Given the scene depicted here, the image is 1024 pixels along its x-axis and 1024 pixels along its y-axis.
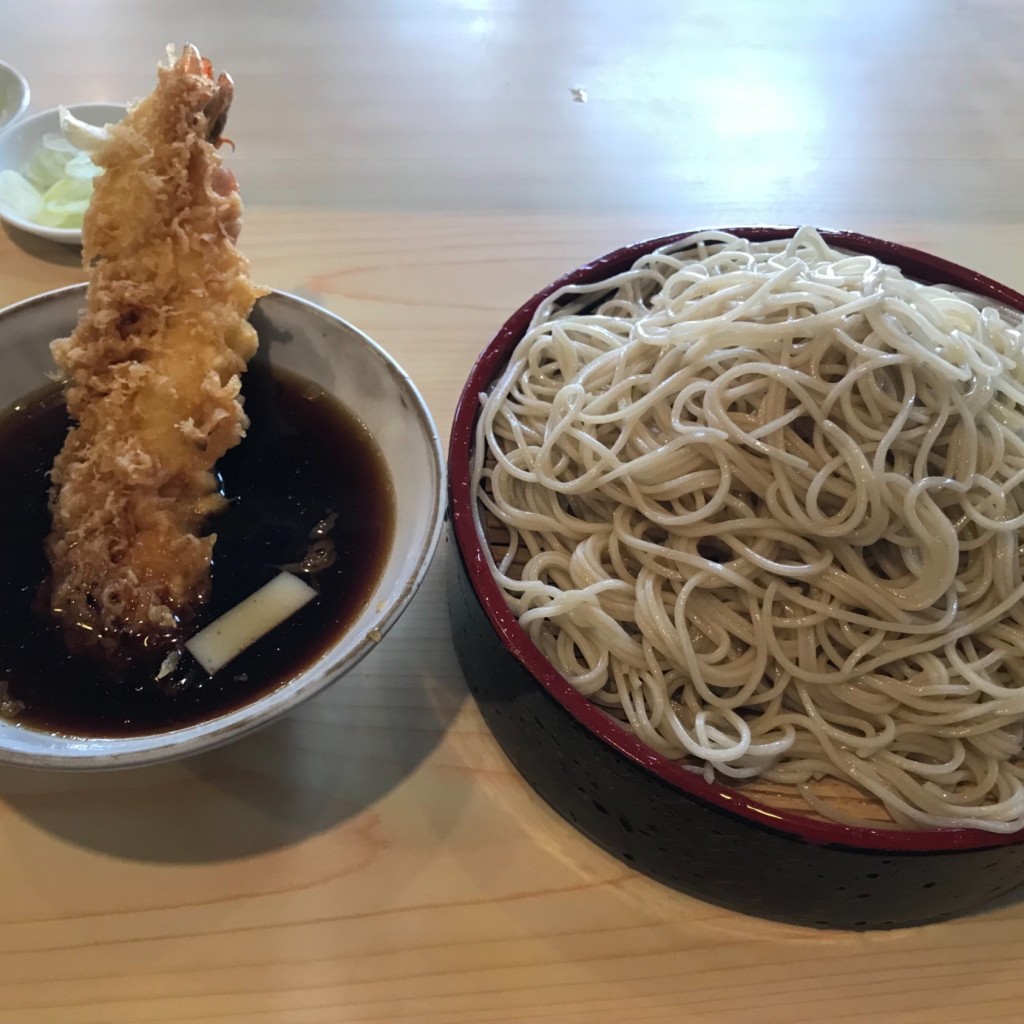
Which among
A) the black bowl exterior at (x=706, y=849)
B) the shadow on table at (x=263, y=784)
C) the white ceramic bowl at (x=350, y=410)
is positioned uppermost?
the white ceramic bowl at (x=350, y=410)

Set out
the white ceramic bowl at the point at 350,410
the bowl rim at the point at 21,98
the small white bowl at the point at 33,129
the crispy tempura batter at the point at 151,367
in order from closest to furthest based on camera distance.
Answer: the white ceramic bowl at the point at 350,410, the crispy tempura batter at the point at 151,367, the small white bowl at the point at 33,129, the bowl rim at the point at 21,98

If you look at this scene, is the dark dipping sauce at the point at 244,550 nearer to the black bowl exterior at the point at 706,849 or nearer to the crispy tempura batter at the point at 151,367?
the crispy tempura batter at the point at 151,367

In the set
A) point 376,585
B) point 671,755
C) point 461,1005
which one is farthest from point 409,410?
point 461,1005

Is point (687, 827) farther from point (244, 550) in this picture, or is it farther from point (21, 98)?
point (21, 98)

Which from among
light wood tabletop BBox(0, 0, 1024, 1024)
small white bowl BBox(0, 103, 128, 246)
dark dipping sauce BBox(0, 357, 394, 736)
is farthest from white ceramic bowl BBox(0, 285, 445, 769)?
small white bowl BBox(0, 103, 128, 246)

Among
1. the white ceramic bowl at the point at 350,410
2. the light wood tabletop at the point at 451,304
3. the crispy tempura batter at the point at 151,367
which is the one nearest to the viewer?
the white ceramic bowl at the point at 350,410

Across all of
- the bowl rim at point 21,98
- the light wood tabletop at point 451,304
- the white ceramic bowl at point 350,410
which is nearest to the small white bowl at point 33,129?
the bowl rim at point 21,98
